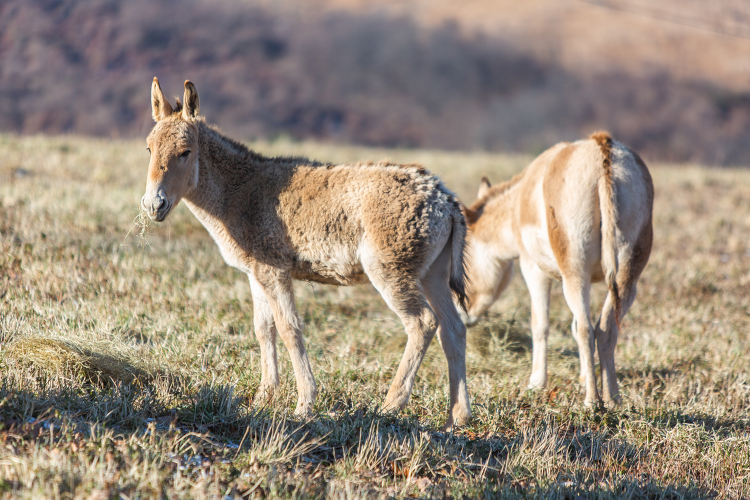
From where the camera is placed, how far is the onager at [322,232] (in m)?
4.21

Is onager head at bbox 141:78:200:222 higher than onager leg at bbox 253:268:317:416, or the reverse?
onager head at bbox 141:78:200:222

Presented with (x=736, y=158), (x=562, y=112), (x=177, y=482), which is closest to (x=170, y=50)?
(x=562, y=112)

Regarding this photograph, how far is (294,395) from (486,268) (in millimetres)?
2920

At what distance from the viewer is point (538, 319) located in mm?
5871

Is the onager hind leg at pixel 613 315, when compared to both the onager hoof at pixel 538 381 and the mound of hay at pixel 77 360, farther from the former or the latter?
the mound of hay at pixel 77 360

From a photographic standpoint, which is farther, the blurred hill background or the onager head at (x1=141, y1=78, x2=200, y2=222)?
the blurred hill background

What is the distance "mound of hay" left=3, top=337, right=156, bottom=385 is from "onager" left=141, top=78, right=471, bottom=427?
96 centimetres

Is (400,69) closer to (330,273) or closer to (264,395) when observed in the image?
(330,273)

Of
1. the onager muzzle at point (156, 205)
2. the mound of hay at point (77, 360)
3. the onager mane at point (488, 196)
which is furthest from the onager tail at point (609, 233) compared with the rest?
the mound of hay at point (77, 360)

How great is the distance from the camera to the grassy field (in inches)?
127

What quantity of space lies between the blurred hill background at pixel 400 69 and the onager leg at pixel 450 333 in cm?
2209

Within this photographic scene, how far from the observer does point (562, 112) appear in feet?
98.1

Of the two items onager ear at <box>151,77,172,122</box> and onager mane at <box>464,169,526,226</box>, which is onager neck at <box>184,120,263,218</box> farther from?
onager mane at <box>464,169,526,226</box>

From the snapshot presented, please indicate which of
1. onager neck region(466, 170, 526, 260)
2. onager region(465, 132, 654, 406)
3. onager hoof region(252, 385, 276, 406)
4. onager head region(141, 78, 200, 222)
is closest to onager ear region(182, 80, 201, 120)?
onager head region(141, 78, 200, 222)
